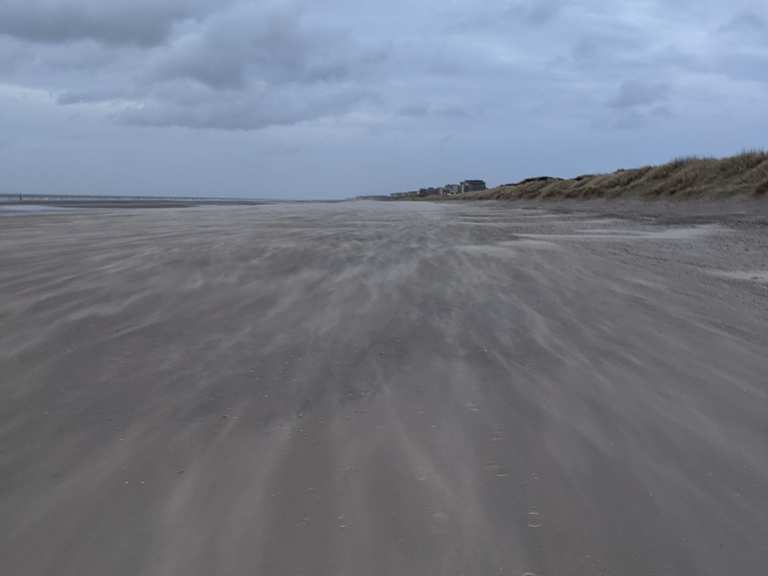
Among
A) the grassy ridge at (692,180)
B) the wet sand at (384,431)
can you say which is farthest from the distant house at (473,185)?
the wet sand at (384,431)

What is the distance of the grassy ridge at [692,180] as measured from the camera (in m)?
14.5

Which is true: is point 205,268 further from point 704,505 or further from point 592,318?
point 704,505

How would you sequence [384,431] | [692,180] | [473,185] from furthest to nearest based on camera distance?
[473,185]
[692,180]
[384,431]

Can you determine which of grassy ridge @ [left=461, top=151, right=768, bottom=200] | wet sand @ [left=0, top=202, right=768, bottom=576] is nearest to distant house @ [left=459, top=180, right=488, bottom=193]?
grassy ridge @ [left=461, top=151, right=768, bottom=200]

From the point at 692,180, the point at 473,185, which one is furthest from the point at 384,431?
the point at 473,185

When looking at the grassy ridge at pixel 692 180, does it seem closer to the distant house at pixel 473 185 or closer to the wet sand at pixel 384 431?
the wet sand at pixel 384 431

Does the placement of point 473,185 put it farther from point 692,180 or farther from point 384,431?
point 384,431

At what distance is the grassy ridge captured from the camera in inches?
572

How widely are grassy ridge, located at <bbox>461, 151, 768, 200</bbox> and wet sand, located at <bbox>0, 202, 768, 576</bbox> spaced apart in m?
12.6

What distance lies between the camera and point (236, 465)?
1.78 metres

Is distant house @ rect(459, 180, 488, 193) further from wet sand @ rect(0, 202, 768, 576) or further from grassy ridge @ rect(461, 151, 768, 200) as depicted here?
wet sand @ rect(0, 202, 768, 576)

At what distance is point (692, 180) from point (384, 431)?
18.7 m

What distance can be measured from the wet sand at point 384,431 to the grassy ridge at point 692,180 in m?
12.6

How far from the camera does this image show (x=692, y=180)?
17078 mm
